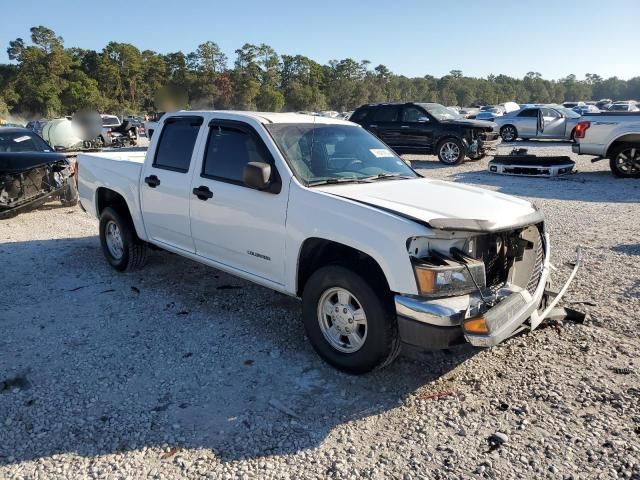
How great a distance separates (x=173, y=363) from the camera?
4.05 meters

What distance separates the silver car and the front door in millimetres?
21320

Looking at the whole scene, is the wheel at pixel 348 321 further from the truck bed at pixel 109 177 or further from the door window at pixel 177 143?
the truck bed at pixel 109 177

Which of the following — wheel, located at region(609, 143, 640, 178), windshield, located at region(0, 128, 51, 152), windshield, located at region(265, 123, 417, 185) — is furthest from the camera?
wheel, located at region(609, 143, 640, 178)

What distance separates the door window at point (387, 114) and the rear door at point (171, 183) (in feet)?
38.5

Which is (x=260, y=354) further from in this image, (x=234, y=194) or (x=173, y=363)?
(x=234, y=194)

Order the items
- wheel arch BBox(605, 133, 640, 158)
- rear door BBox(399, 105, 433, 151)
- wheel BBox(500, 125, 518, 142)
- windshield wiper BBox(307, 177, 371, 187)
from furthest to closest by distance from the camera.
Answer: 1. wheel BBox(500, 125, 518, 142)
2. rear door BBox(399, 105, 433, 151)
3. wheel arch BBox(605, 133, 640, 158)
4. windshield wiper BBox(307, 177, 371, 187)

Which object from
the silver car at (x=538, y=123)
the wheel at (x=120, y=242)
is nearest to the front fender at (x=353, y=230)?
the wheel at (x=120, y=242)

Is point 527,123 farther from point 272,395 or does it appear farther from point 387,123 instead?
point 272,395

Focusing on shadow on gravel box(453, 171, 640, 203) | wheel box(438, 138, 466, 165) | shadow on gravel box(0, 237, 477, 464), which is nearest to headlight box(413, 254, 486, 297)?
shadow on gravel box(0, 237, 477, 464)

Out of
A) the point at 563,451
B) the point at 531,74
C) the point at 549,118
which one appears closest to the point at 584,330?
the point at 563,451

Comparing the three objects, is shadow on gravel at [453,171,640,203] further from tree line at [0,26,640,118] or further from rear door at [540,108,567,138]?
tree line at [0,26,640,118]

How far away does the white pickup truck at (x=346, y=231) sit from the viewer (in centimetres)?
332

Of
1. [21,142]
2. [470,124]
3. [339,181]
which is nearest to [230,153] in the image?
[339,181]

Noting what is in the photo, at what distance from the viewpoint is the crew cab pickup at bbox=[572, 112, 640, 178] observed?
12.3m
